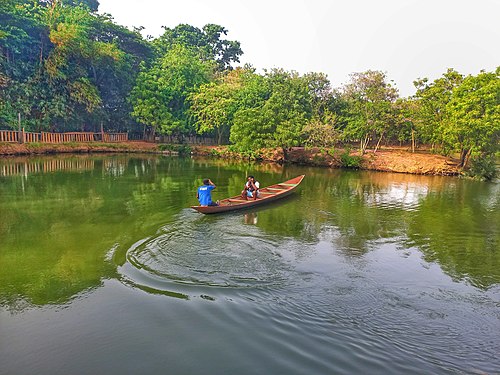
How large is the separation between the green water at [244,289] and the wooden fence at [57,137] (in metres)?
19.1

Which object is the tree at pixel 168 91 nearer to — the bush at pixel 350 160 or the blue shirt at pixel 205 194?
the bush at pixel 350 160

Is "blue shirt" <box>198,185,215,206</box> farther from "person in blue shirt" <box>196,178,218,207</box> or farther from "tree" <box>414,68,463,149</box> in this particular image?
"tree" <box>414,68,463,149</box>

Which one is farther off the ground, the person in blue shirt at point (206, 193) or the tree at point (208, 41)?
the tree at point (208, 41)

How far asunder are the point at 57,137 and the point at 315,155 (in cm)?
2367

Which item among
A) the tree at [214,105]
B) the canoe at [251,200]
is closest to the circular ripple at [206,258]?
the canoe at [251,200]

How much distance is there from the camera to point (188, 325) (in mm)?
6238

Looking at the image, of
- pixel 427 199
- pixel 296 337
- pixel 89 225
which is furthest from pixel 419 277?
pixel 427 199

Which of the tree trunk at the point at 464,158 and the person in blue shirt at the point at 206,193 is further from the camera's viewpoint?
the tree trunk at the point at 464,158

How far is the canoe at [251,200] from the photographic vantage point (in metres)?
12.9

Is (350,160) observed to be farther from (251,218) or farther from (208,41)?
(208,41)

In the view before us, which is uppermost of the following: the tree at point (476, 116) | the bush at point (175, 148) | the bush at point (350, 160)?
the tree at point (476, 116)

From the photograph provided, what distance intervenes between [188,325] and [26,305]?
299 cm

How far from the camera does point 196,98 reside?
3816 centimetres

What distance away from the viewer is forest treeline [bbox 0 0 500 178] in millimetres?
27688
